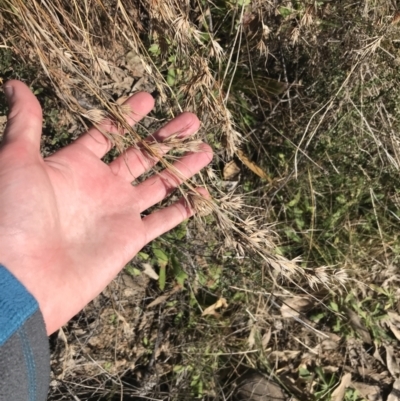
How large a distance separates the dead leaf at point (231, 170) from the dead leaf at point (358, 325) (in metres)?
0.81

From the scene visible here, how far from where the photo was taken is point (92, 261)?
1.69 metres

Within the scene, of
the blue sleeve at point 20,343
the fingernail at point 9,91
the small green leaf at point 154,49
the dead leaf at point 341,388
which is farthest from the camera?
the dead leaf at point 341,388

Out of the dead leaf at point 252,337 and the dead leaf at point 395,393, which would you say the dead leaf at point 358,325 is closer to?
the dead leaf at point 395,393

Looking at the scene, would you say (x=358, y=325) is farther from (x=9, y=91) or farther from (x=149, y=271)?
(x=9, y=91)

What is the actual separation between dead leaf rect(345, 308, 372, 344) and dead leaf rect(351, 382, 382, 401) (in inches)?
8.0

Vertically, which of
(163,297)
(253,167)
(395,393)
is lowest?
(395,393)

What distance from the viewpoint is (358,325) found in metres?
2.28

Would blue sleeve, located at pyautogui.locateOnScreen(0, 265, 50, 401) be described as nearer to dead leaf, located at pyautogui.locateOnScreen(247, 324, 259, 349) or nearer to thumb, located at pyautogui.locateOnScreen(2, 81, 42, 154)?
thumb, located at pyautogui.locateOnScreen(2, 81, 42, 154)

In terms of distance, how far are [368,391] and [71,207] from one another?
157cm

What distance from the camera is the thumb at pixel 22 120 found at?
1521 mm

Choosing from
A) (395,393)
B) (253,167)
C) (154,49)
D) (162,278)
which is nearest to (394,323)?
(395,393)

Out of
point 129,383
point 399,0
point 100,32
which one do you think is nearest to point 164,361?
point 129,383

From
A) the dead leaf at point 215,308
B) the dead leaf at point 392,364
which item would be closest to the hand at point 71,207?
the dead leaf at point 215,308

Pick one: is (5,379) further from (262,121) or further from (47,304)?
(262,121)
